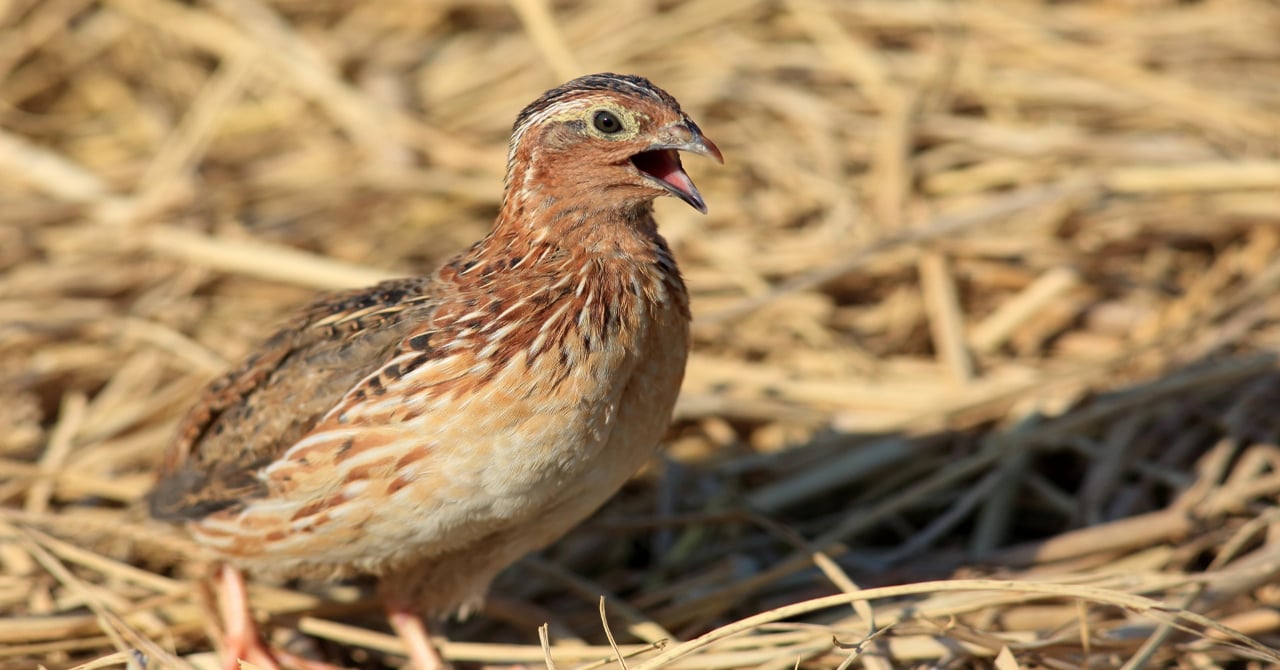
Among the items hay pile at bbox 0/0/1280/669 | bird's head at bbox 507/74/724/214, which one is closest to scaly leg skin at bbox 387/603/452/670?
hay pile at bbox 0/0/1280/669

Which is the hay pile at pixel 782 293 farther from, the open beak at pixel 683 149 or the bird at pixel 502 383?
the open beak at pixel 683 149

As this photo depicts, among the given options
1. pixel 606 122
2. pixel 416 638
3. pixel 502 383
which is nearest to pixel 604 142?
pixel 606 122

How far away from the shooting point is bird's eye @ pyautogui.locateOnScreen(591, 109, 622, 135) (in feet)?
12.5

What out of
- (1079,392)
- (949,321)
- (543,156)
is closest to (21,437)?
(543,156)

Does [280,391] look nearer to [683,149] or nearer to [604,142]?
[604,142]

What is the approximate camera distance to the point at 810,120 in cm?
690

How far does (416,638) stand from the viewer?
14.5 ft

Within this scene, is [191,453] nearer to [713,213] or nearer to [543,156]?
[543,156]

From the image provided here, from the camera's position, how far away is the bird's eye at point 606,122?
3.80m

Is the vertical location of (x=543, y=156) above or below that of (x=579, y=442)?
above

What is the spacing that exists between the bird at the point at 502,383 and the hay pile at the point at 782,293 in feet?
1.75

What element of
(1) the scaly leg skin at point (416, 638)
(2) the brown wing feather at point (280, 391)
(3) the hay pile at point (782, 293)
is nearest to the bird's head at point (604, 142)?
(2) the brown wing feather at point (280, 391)

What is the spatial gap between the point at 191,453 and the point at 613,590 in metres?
1.66

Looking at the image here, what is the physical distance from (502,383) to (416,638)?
3.93 ft
